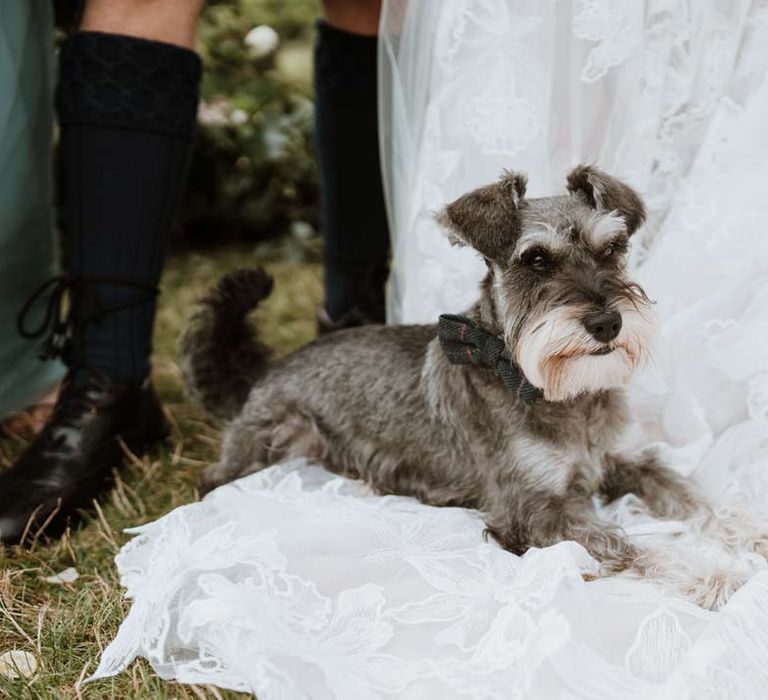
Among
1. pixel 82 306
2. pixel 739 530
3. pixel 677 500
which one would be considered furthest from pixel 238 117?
pixel 739 530

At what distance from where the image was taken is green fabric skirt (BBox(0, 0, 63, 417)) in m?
3.13

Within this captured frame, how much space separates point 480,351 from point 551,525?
1.52 ft

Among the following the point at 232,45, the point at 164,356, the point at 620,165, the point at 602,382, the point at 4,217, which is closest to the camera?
the point at 602,382

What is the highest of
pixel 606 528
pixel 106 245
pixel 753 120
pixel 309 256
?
pixel 753 120

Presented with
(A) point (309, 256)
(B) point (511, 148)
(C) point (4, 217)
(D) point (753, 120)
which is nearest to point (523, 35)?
(B) point (511, 148)

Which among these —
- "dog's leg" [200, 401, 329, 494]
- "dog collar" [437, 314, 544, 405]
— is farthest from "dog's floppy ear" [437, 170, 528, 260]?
"dog's leg" [200, 401, 329, 494]

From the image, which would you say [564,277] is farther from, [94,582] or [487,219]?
[94,582]

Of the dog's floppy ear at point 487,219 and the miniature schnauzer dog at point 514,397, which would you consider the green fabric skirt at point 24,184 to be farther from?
the dog's floppy ear at point 487,219

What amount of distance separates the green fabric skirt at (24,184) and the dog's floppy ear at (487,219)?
1627mm

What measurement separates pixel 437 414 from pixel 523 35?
1.09 meters

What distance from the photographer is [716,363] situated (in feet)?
8.92

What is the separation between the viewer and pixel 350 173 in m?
3.58

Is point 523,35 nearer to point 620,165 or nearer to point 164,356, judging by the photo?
point 620,165

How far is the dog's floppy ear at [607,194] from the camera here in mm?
2432
